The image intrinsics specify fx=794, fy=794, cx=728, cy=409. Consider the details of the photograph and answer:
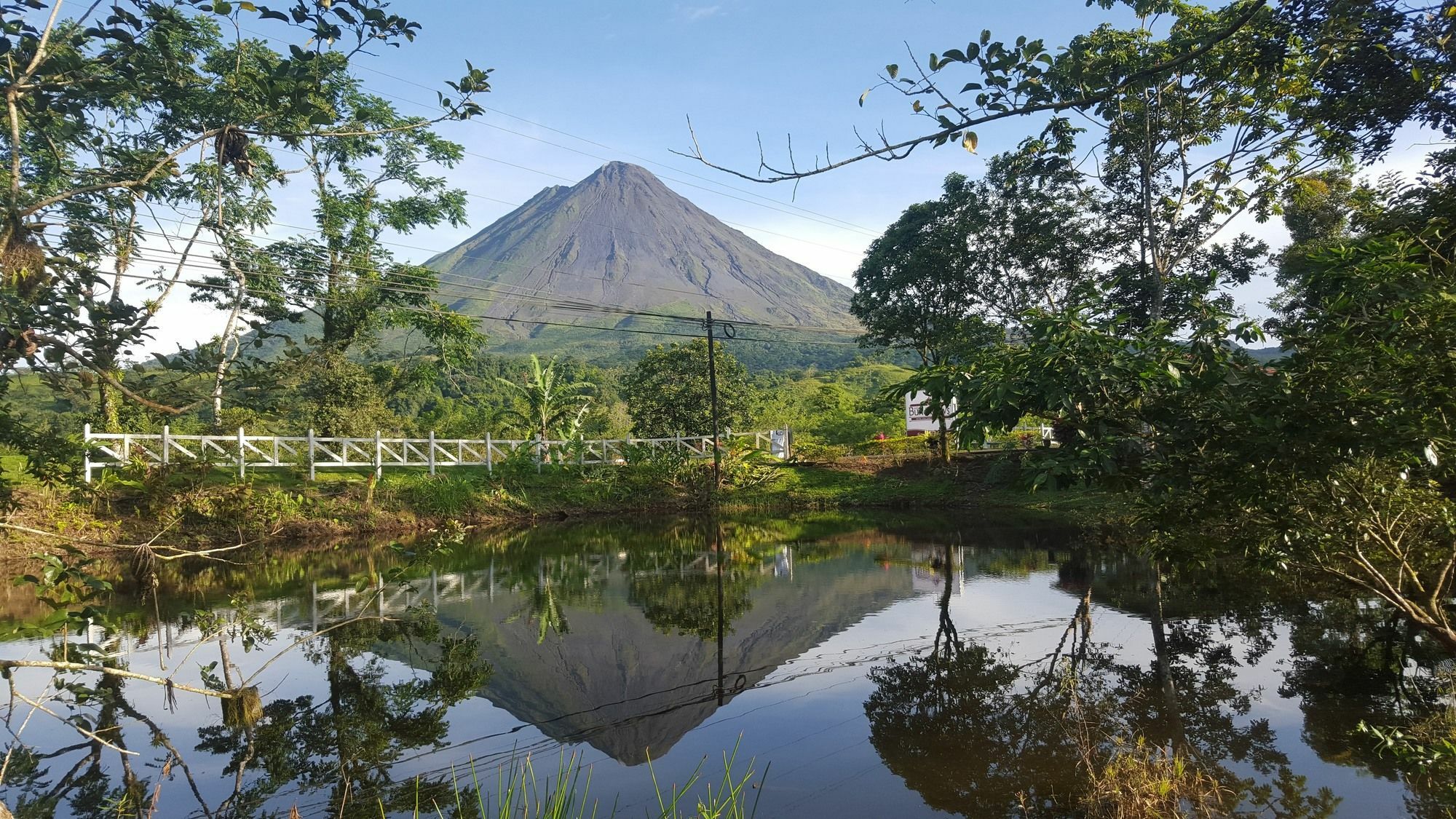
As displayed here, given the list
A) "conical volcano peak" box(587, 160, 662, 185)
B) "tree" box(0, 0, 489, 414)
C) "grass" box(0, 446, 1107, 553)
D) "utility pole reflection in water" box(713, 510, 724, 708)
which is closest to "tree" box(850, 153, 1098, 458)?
"grass" box(0, 446, 1107, 553)

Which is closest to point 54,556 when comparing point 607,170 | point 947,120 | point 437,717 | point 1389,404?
point 947,120

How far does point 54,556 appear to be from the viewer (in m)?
2.88

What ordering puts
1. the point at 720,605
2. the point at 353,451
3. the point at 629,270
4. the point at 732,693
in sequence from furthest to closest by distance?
1. the point at 629,270
2. the point at 353,451
3. the point at 720,605
4. the point at 732,693

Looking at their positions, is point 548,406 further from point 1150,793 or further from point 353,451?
point 1150,793

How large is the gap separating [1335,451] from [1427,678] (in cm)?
383

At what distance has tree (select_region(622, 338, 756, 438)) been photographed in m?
26.8

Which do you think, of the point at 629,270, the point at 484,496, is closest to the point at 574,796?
the point at 484,496

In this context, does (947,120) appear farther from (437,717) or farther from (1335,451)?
(437,717)

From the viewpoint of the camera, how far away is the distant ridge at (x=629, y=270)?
110875mm

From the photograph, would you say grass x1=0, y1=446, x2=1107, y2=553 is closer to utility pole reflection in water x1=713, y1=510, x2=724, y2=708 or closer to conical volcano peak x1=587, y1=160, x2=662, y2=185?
utility pole reflection in water x1=713, y1=510, x2=724, y2=708

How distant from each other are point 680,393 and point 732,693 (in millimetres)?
19806

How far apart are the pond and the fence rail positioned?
17.9ft

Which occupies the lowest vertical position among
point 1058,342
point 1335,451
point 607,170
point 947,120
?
point 1335,451

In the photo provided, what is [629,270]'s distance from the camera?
118m
